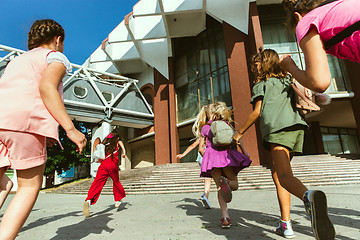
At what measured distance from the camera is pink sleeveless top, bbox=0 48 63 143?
141 centimetres

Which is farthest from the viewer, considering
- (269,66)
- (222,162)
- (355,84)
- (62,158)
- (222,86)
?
(62,158)

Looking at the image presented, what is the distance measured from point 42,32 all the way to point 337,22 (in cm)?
201

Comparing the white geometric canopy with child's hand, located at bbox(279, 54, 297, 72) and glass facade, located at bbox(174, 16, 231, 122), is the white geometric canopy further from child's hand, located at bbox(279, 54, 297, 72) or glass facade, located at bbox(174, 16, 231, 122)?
child's hand, located at bbox(279, 54, 297, 72)

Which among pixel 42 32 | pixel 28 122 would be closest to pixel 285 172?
pixel 28 122

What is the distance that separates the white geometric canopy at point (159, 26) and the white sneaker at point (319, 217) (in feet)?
42.2

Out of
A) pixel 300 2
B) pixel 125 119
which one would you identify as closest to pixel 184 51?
pixel 125 119

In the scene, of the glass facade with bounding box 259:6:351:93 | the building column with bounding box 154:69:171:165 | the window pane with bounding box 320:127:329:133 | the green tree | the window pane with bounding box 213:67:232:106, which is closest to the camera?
the glass facade with bounding box 259:6:351:93

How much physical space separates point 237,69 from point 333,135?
385 inches

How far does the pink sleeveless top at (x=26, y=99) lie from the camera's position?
4.61 ft

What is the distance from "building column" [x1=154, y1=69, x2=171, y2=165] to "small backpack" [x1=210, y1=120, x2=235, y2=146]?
13.8 metres

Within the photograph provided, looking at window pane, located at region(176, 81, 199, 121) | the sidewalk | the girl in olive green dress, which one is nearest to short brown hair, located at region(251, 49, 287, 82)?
the girl in olive green dress

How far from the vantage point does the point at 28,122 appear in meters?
1.42

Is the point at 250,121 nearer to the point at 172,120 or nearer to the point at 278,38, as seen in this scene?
the point at 278,38

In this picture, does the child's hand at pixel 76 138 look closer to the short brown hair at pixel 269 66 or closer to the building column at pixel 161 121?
the short brown hair at pixel 269 66
